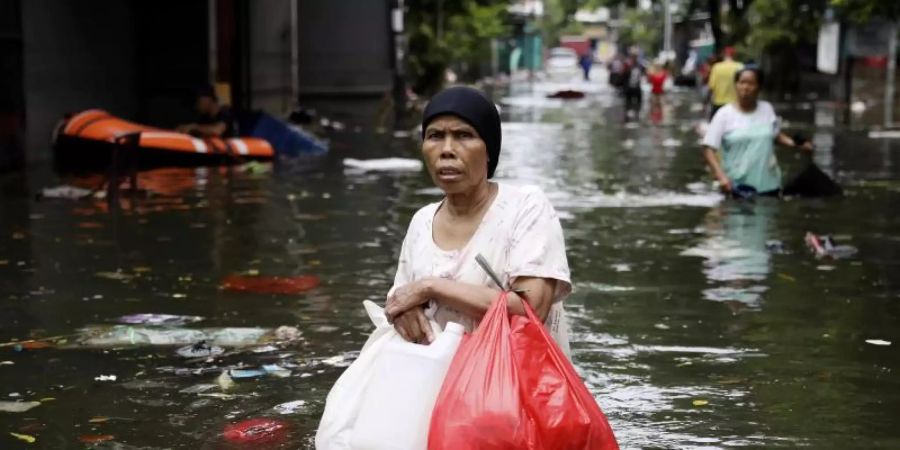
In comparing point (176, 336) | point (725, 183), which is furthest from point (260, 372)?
point (725, 183)

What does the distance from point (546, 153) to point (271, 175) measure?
5.51 metres

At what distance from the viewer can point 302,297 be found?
29.5 ft

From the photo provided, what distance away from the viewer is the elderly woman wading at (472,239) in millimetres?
3918

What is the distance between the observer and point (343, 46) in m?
34.6

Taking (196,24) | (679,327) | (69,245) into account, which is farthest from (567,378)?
(196,24)

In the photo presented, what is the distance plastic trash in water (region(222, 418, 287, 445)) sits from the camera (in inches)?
225

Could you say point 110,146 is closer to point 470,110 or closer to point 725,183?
point 725,183

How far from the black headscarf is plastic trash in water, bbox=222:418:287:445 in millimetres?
2116

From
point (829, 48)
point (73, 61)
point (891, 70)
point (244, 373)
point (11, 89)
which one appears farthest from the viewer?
point (829, 48)

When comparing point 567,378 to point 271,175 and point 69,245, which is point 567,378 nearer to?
point 69,245

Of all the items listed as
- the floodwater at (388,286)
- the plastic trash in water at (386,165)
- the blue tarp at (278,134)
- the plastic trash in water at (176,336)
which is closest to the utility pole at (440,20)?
the blue tarp at (278,134)

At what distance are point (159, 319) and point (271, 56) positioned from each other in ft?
67.7

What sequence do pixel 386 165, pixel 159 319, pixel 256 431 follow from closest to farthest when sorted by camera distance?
pixel 256 431, pixel 159 319, pixel 386 165

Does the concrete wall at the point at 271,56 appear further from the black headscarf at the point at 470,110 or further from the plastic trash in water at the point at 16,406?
the black headscarf at the point at 470,110
